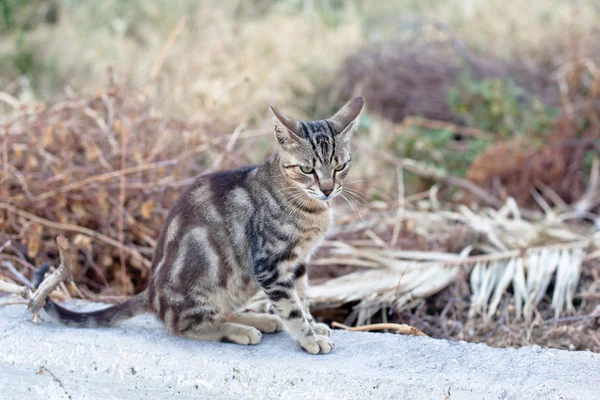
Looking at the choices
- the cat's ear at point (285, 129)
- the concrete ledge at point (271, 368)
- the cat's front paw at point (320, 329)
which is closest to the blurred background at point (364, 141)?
the cat's ear at point (285, 129)

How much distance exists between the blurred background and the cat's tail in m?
0.54

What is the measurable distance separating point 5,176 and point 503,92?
4.92 meters

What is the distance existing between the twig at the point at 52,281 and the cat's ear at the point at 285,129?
3.25 feet

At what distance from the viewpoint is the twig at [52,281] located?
303cm

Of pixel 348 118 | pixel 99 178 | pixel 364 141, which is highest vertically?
pixel 348 118

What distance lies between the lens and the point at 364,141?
736 centimetres

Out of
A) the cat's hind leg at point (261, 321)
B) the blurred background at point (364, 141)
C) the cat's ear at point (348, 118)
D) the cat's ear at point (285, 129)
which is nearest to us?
the cat's ear at point (285, 129)

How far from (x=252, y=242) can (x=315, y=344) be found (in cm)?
48

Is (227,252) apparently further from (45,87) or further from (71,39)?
(71,39)

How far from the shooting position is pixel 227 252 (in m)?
3.00

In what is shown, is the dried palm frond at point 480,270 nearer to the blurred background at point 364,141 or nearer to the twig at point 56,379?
the blurred background at point 364,141

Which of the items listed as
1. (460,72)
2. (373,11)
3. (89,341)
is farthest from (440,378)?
(373,11)

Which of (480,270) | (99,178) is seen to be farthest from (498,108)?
(99,178)

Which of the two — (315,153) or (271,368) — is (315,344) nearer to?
(271,368)
